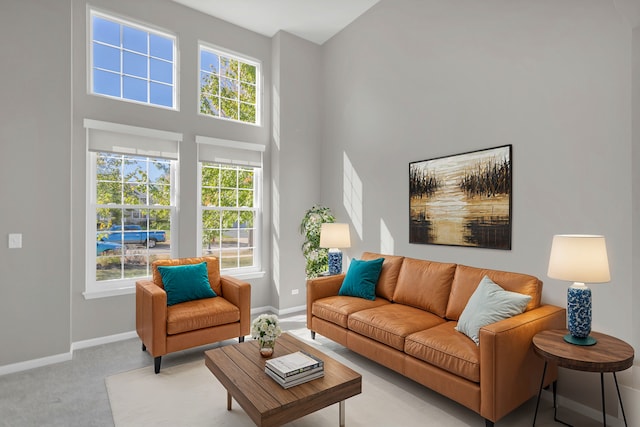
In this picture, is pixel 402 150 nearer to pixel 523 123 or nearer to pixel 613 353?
pixel 523 123

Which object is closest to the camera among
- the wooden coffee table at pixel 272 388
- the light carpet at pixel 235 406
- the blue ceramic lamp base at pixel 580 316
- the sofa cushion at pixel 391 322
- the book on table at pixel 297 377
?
the wooden coffee table at pixel 272 388

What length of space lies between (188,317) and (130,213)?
165 cm

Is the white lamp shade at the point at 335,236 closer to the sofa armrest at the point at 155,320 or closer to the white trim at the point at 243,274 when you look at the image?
the white trim at the point at 243,274

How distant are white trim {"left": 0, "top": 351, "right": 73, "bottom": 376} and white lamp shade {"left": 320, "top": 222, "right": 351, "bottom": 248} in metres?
2.89

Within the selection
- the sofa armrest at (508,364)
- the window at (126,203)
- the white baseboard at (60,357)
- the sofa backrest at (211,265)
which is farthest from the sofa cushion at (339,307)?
the white baseboard at (60,357)

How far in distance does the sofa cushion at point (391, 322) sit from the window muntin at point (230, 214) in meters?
2.25

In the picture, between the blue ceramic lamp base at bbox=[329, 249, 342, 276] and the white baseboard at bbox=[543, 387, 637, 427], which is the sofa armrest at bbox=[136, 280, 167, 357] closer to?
the blue ceramic lamp base at bbox=[329, 249, 342, 276]

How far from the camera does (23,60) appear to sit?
10.4 ft

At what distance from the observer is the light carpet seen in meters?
2.36

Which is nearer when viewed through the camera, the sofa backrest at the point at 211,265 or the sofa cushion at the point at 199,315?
the sofa cushion at the point at 199,315

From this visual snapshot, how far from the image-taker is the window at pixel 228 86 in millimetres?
4641

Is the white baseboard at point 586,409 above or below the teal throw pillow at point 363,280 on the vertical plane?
below

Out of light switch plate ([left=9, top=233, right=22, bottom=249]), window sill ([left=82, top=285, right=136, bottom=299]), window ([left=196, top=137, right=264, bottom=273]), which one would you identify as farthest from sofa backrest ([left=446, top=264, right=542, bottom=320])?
light switch plate ([left=9, top=233, right=22, bottom=249])

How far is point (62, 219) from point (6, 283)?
2.30ft
